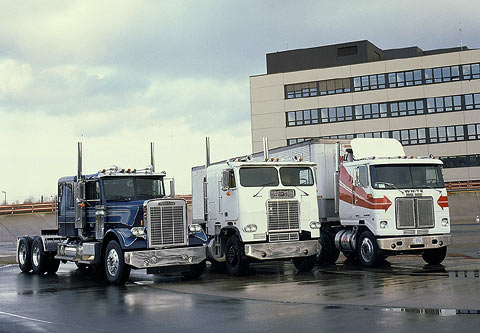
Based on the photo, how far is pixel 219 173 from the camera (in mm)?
20516

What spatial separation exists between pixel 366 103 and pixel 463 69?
434 inches

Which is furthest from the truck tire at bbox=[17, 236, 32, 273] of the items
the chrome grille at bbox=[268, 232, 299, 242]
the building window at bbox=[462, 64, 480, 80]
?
the building window at bbox=[462, 64, 480, 80]

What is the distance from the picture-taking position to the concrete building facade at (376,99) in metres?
71.6

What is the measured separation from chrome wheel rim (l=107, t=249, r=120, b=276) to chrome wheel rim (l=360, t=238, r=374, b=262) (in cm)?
796

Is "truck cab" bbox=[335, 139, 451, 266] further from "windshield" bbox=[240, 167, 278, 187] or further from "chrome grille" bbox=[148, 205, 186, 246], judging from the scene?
"chrome grille" bbox=[148, 205, 186, 246]

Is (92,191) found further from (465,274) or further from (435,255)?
(435,255)

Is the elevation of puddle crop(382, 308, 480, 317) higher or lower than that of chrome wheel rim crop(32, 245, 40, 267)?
lower

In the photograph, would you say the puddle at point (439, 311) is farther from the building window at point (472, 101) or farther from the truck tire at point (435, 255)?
the building window at point (472, 101)

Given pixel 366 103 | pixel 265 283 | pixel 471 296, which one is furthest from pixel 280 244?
pixel 366 103

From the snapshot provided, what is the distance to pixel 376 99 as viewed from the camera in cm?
7419

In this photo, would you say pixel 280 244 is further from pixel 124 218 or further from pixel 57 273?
pixel 57 273

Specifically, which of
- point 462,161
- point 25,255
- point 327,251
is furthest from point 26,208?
point 462,161

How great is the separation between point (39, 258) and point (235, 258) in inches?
277

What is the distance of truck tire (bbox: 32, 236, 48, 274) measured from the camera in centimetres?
2170
